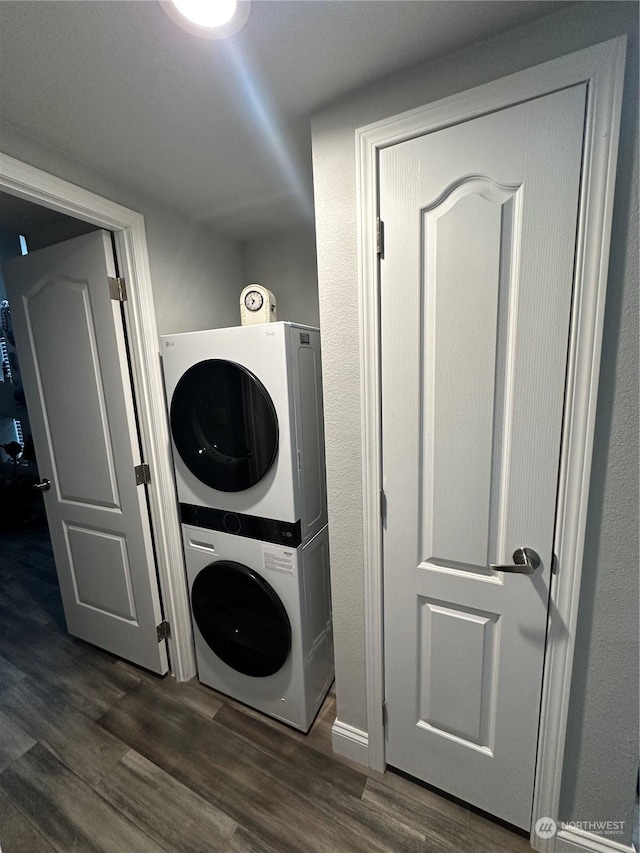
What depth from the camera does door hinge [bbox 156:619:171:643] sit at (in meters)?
1.75

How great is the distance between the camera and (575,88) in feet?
2.62

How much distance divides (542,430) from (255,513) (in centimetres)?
103

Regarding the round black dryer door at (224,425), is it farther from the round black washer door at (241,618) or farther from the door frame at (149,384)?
the round black washer door at (241,618)

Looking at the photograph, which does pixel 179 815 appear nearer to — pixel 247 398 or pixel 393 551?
pixel 393 551

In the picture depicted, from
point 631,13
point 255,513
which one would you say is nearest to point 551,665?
point 255,513

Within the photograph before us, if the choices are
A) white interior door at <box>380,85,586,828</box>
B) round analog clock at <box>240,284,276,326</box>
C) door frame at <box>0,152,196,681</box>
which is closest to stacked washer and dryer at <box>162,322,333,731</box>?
door frame at <box>0,152,196,681</box>

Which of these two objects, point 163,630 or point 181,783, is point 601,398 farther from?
point 163,630

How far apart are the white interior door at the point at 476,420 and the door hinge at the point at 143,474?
115cm

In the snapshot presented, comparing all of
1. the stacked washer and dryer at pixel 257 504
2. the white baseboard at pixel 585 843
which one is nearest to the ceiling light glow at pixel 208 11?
the stacked washer and dryer at pixel 257 504

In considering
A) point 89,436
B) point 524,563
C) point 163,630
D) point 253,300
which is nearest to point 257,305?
point 253,300

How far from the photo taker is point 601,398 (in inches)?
34.8

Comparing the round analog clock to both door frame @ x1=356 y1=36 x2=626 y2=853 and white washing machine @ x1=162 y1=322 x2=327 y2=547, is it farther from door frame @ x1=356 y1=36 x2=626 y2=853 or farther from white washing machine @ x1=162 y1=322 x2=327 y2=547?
door frame @ x1=356 y1=36 x2=626 y2=853

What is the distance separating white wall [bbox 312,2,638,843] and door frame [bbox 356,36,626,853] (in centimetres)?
4

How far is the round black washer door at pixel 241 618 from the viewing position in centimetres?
142
